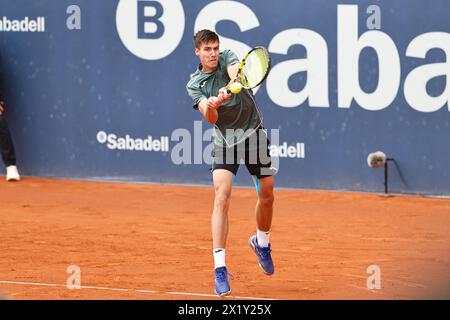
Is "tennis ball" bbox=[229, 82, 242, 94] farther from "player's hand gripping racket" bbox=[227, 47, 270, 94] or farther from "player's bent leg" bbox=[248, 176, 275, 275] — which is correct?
"player's bent leg" bbox=[248, 176, 275, 275]

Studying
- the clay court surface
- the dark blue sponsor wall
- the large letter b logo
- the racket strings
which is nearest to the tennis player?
the racket strings

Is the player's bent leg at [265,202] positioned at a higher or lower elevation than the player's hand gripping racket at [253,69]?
lower

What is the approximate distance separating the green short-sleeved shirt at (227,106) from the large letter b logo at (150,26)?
5220 millimetres

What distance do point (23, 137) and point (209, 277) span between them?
645 cm

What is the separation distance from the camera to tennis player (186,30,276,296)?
764 centimetres

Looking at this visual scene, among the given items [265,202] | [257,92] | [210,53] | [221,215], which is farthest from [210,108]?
[257,92]

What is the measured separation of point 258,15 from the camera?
41.5 feet

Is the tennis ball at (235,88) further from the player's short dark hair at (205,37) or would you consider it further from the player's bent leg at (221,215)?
the player's bent leg at (221,215)

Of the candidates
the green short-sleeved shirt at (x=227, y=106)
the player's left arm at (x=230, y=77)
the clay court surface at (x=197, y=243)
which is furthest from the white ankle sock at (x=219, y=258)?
the player's left arm at (x=230, y=77)

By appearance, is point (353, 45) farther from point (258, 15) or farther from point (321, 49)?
point (258, 15)

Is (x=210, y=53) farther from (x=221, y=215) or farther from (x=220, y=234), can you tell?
(x=220, y=234)

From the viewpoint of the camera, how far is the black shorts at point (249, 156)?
7.86 m

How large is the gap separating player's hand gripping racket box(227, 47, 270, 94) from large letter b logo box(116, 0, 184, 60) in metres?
5.20
